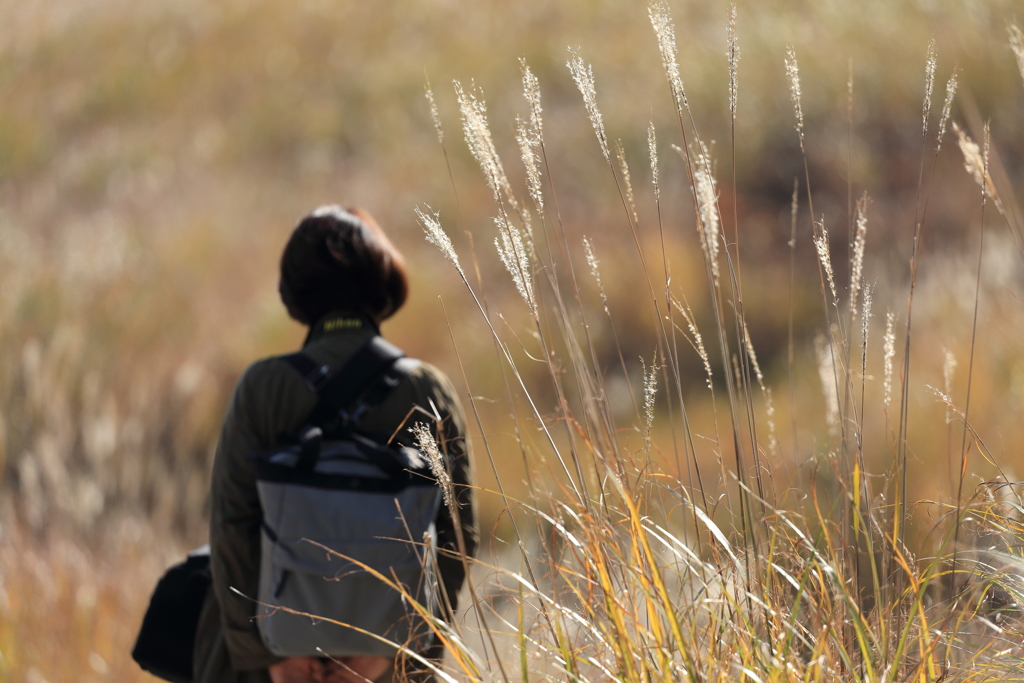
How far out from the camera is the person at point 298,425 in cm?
197

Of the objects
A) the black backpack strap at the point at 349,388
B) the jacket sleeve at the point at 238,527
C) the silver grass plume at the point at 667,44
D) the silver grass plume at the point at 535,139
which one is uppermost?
the silver grass plume at the point at 667,44

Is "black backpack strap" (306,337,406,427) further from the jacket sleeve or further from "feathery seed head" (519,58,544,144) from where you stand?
"feathery seed head" (519,58,544,144)

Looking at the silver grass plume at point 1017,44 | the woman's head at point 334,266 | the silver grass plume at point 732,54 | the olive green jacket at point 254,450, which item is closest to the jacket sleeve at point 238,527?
the olive green jacket at point 254,450

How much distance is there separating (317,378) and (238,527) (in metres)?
0.41

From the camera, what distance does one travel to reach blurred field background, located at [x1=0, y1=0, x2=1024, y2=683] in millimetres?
4418

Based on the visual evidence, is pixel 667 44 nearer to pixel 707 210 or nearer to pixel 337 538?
pixel 707 210

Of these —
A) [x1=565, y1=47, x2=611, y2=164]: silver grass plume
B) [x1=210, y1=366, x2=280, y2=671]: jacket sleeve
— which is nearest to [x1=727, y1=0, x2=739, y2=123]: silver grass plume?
[x1=565, y1=47, x2=611, y2=164]: silver grass plume

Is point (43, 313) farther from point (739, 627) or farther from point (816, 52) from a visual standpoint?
point (816, 52)

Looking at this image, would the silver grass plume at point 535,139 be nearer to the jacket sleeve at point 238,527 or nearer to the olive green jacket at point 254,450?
the olive green jacket at point 254,450

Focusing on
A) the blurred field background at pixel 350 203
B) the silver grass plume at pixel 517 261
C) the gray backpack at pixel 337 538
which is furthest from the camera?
the blurred field background at pixel 350 203

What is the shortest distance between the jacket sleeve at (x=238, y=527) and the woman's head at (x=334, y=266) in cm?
27

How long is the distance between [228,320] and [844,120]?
20.9ft

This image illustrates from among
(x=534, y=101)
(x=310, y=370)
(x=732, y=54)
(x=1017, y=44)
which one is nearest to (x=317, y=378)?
(x=310, y=370)

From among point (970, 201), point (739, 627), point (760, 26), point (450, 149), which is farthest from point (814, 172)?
point (739, 627)
